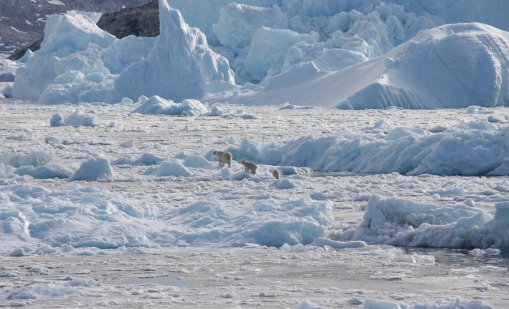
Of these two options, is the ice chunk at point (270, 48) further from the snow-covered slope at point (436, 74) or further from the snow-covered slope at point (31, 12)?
the snow-covered slope at point (31, 12)

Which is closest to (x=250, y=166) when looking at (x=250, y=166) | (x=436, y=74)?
(x=250, y=166)

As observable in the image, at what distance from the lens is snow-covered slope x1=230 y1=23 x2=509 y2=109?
21.8m

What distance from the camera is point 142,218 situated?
7.38 m

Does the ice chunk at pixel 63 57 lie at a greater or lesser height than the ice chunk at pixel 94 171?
lesser

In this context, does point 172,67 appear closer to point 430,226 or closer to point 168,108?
point 168,108

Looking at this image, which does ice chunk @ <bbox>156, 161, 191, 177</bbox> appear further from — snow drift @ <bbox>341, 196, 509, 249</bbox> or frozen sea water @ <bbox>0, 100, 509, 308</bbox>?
snow drift @ <bbox>341, 196, 509, 249</bbox>

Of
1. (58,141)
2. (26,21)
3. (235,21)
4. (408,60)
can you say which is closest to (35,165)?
Answer: (58,141)

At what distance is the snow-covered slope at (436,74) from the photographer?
21.8 meters

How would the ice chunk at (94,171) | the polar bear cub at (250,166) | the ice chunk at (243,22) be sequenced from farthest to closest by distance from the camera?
1. the ice chunk at (243,22)
2. the polar bear cub at (250,166)
3. the ice chunk at (94,171)

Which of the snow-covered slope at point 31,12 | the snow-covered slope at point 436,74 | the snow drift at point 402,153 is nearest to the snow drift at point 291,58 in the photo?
the snow-covered slope at point 436,74

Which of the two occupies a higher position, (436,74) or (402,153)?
(402,153)

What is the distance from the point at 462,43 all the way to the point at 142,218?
15.8 meters

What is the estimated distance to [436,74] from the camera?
21922 millimetres

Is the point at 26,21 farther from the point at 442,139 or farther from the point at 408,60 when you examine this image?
the point at 442,139
